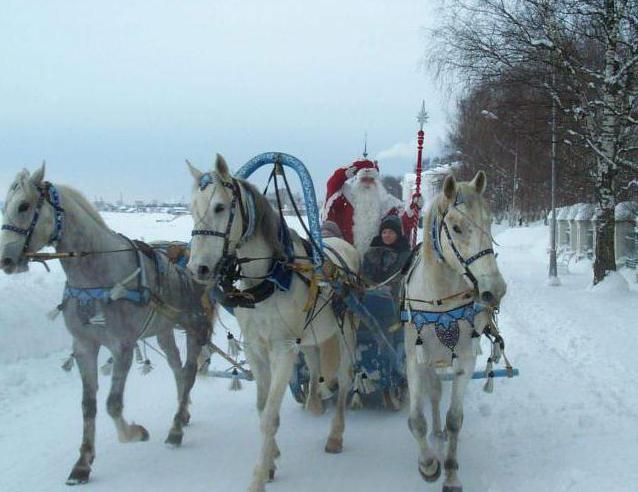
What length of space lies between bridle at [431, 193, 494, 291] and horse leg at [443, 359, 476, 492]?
80 centimetres

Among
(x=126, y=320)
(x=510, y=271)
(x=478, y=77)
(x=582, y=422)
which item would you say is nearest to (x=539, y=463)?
(x=582, y=422)

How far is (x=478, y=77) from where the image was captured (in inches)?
564

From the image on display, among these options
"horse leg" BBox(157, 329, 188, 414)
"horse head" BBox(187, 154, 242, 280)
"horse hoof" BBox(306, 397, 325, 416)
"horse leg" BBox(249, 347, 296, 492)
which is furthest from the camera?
"horse leg" BBox(157, 329, 188, 414)

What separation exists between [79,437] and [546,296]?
11.4 m

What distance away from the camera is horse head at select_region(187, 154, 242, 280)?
12.1 feet

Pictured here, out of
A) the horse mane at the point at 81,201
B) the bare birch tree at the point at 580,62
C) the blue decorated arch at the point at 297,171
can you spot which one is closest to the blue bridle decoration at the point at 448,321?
the blue decorated arch at the point at 297,171

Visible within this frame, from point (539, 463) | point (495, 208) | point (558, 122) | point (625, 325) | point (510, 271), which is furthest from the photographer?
point (495, 208)

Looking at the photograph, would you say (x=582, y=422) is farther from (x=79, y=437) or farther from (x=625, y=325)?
(x=625, y=325)

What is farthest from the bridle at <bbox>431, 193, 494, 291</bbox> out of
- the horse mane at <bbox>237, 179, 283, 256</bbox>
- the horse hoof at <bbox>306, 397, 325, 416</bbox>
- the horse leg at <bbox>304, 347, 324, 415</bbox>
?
→ the horse hoof at <bbox>306, 397, 325, 416</bbox>

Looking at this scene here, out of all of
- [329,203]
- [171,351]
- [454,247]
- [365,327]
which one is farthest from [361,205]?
[454,247]

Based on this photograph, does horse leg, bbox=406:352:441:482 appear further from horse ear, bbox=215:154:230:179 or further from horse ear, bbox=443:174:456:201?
horse ear, bbox=215:154:230:179

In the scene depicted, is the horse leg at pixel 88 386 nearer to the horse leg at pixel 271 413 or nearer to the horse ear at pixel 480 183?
the horse leg at pixel 271 413

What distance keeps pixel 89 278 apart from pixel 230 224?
1.42 meters

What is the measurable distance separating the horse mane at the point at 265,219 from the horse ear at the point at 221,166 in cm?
24
